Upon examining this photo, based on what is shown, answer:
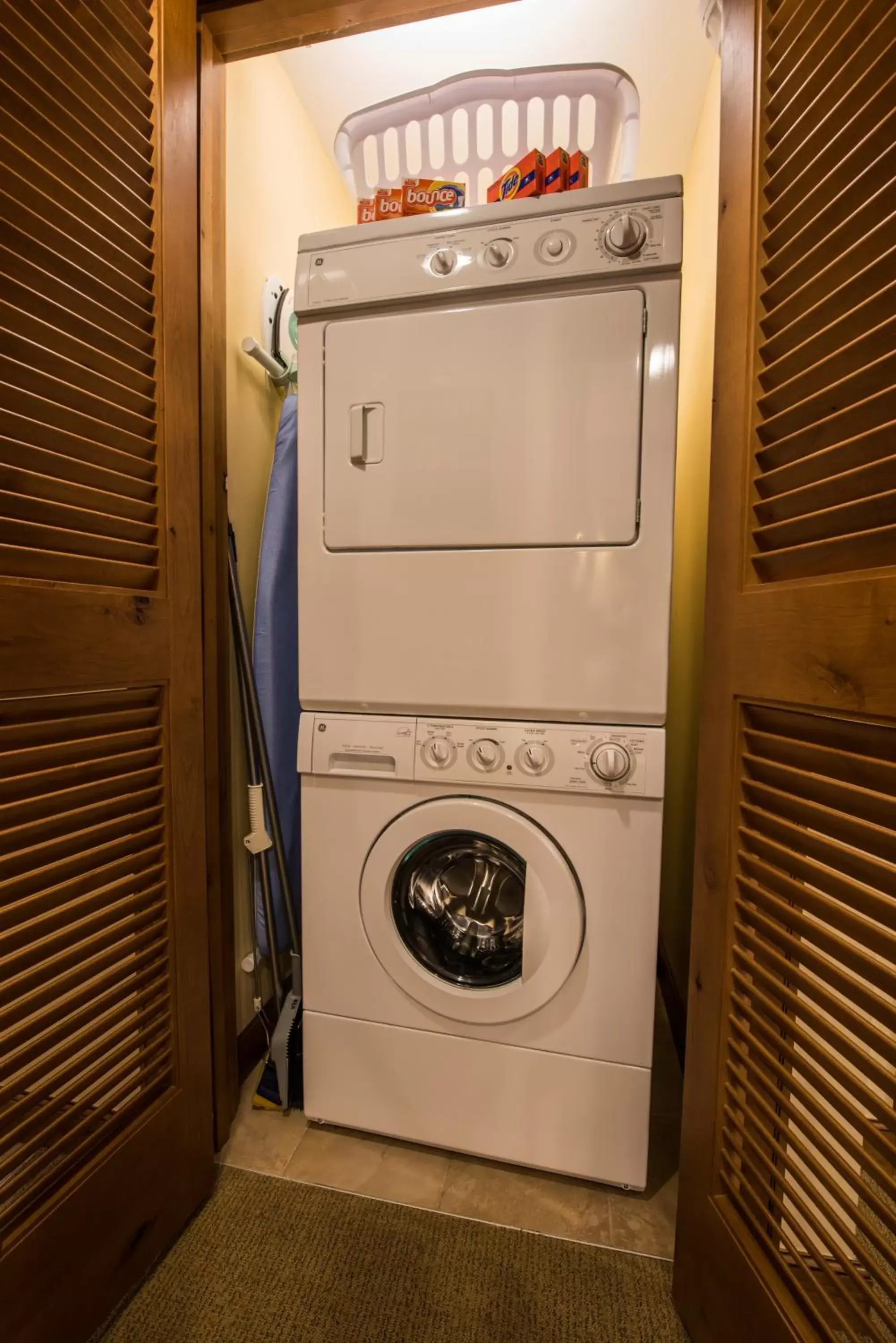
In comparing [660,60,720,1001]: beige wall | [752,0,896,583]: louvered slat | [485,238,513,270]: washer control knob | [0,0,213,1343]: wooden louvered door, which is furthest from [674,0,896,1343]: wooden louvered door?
[0,0,213,1343]: wooden louvered door

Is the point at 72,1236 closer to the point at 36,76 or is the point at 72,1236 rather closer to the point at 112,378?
the point at 112,378

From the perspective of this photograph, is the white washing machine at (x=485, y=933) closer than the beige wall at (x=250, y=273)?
Yes

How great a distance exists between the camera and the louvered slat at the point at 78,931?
67 cm

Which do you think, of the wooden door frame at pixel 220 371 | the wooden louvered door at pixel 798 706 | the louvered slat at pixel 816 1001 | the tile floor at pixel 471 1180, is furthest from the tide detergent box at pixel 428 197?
the tile floor at pixel 471 1180

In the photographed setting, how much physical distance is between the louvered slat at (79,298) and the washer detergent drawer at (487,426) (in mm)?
343

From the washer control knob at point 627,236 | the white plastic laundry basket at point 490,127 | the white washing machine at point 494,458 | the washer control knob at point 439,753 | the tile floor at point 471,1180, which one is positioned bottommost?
the tile floor at point 471,1180

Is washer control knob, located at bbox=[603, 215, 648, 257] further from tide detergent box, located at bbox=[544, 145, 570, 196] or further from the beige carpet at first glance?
the beige carpet

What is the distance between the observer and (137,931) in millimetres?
866

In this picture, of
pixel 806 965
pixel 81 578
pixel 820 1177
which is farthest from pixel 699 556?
pixel 81 578

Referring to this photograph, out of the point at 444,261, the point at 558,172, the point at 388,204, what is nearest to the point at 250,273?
the point at 388,204

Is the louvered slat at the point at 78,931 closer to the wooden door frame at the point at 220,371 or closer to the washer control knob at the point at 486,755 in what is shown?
the wooden door frame at the point at 220,371

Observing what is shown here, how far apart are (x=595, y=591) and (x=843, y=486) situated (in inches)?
16.0

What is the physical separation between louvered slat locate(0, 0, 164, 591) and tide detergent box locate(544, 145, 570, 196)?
70 centimetres

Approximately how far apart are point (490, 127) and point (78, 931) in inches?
67.2
